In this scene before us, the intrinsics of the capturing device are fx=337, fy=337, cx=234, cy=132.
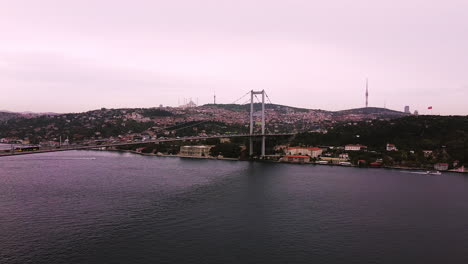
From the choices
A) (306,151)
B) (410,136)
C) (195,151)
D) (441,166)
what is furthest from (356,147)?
(195,151)

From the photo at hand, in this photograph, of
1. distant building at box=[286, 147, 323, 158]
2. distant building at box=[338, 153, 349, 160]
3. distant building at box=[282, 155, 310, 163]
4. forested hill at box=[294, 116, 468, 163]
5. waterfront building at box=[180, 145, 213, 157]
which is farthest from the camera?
waterfront building at box=[180, 145, 213, 157]

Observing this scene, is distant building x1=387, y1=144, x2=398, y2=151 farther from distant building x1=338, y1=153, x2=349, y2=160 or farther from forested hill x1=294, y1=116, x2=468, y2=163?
distant building x1=338, y1=153, x2=349, y2=160

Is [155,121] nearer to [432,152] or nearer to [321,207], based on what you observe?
[432,152]

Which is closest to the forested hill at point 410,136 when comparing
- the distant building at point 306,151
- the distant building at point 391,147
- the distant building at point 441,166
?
the distant building at point 391,147

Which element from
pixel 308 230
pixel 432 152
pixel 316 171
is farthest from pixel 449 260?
pixel 432 152

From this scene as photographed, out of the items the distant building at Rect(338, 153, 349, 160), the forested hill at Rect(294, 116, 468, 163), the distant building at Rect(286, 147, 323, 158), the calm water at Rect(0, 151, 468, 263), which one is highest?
the forested hill at Rect(294, 116, 468, 163)

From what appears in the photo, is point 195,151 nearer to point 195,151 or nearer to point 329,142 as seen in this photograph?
point 195,151

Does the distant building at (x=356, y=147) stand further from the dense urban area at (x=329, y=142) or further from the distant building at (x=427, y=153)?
the distant building at (x=427, y=153)

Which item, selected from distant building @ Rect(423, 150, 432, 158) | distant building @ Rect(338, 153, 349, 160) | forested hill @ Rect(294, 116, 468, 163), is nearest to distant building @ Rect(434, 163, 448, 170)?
forested hill @ Rect(294, 116, 468, 163)
